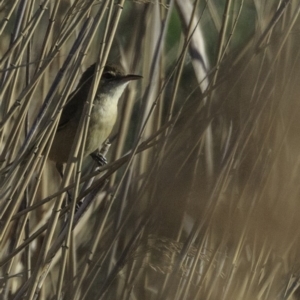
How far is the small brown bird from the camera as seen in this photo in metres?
2.88

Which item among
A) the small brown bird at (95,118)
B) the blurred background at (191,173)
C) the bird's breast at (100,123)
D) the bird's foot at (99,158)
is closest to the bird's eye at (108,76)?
the small brown bird at (95,118)

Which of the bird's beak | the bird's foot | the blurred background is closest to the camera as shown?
the blurred background

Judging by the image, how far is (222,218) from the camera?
1.60 m

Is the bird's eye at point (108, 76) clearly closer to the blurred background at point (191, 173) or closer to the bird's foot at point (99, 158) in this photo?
the bird's foot at point (99, 158)

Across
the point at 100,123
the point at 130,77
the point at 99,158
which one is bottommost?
the point at 99,158

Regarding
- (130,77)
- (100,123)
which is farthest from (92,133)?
(130,77)

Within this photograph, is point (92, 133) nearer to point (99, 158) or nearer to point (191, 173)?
point (99, 158)

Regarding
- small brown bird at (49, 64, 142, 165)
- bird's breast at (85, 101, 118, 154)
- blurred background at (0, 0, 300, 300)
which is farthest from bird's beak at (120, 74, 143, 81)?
blurred background at (0, 0, 300, 300)

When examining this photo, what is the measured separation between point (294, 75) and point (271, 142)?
180 mm

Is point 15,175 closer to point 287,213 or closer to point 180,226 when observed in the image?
point 180,226

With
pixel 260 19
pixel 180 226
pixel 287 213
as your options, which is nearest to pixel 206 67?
pixel 260 19

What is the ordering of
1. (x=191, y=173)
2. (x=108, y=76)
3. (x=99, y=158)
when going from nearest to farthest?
(x=191, y=173) → (x=99, y=158) → (x=108, y=76)

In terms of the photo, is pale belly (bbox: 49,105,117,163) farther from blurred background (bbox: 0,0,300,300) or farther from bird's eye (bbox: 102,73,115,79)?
blurred background (bbox: 0,0,300,300)

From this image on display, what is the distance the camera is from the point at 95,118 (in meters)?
2.92
